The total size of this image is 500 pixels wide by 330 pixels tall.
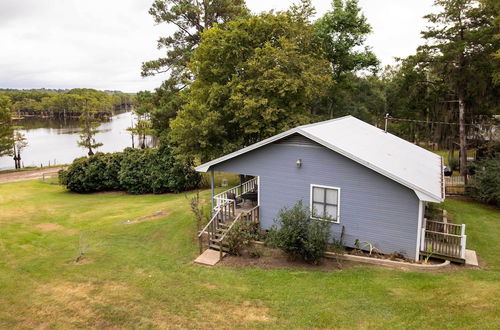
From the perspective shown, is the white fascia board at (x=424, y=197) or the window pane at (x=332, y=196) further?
the window pane at (x=332, y=196)

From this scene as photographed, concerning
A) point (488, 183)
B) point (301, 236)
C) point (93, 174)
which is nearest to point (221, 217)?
point (301, 236)

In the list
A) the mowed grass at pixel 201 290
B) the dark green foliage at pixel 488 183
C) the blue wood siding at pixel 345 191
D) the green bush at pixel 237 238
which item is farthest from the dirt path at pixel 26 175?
the dark green foliage at pixel 488 183

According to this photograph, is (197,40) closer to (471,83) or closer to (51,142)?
(471,83)

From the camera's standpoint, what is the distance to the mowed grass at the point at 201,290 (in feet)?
24.2

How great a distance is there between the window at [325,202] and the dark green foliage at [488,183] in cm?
1090

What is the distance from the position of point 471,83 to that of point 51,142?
7162 centimetres

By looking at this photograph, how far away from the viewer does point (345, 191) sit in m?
11.4

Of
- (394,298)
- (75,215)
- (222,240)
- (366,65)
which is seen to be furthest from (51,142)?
(394,298)

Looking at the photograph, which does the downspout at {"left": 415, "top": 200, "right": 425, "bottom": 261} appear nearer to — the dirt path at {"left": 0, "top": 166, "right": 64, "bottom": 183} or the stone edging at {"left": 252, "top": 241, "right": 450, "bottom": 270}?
the stone edging at {"left": 252, "top": 241, "right": 450, "bottom": 270}

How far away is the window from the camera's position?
1162 centimetres

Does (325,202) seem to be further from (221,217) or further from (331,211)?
(221,217)

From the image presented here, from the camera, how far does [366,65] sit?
109 feet

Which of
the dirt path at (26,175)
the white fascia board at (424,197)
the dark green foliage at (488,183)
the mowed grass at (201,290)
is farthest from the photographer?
the dirt path at (26,175)

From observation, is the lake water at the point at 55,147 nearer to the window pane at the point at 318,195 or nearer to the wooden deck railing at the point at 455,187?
the window pane at the point at 318,195
